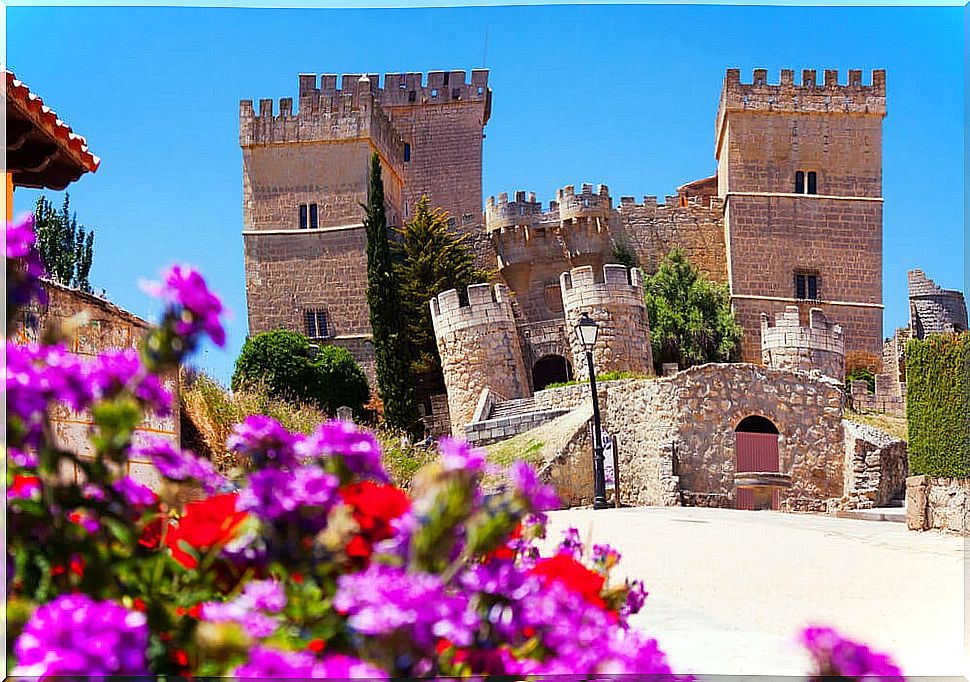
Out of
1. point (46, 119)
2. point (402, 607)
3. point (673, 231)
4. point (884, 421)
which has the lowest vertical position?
point (884, 421)

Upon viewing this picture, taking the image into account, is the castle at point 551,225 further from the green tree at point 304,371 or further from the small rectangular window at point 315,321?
the green tree at point 304,371

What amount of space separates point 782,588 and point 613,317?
363 inches

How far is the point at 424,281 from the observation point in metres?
13.7

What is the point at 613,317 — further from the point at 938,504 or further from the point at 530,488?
the point at 530,488

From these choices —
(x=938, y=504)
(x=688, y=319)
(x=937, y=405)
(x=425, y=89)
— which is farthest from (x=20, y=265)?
(x=425, y=89)

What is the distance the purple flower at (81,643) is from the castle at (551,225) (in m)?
9.78

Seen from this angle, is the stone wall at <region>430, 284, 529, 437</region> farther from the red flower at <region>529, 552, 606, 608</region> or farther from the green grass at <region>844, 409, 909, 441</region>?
the red flower at <region>529, 552, 606, 608</region>

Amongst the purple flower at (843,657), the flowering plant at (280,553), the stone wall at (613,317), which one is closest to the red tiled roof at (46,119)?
the flowering plant at (280,553)

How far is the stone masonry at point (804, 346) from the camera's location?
46.9 ft

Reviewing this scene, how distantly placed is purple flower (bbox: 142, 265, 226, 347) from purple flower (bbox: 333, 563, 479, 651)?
0.93 ft

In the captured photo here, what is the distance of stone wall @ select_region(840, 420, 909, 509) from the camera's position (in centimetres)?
1018

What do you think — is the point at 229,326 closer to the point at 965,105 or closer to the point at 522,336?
the point at 965,105

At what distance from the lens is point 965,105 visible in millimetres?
3469

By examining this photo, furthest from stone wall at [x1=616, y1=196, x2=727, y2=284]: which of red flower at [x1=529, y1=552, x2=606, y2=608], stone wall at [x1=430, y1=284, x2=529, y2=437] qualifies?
red flower at [x1=529, y1=552, x2=606, y2=608]
